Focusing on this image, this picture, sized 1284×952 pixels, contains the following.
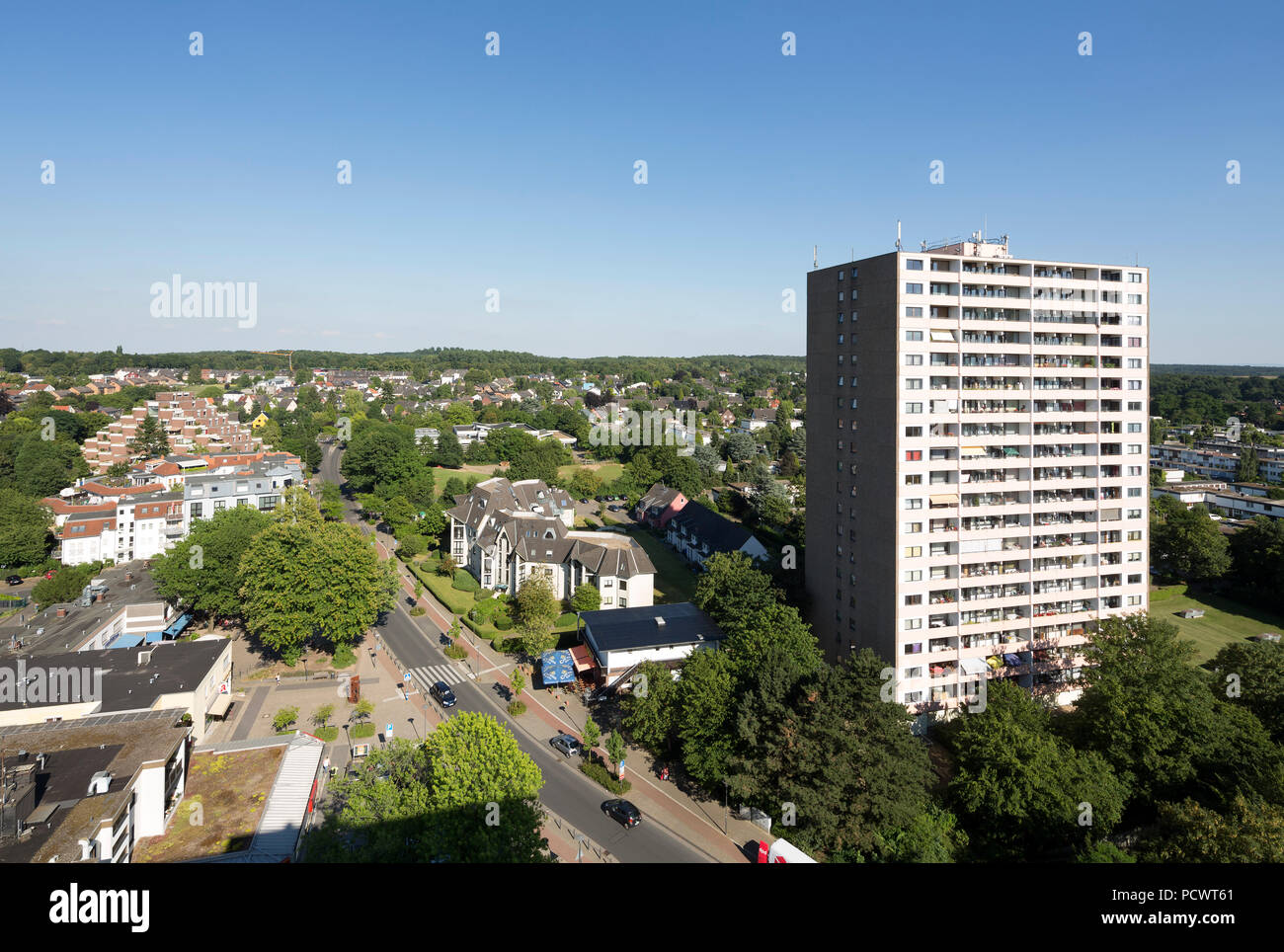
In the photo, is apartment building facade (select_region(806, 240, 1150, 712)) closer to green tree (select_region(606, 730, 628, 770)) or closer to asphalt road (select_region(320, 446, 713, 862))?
green tree (select_region(606, 730, 628, 770))

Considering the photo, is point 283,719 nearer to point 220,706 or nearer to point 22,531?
point 220,706

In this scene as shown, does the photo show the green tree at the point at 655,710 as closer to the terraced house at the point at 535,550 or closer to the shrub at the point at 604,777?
the shrub at the point at 604,777

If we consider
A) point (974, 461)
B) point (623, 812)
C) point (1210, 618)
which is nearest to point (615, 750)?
point (623, 812)

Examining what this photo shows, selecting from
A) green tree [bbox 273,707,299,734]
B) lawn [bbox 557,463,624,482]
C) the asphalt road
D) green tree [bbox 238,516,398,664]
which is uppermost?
lawn [bbox 557,463,624,482]

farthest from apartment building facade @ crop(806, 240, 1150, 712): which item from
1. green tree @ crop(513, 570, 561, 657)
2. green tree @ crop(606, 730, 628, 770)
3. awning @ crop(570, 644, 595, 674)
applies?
green tree @ crop(513, 570, 561, 657)

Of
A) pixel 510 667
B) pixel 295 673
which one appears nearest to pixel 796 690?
pixel 510 667

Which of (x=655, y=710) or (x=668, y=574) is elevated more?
(x=668, y=574)
